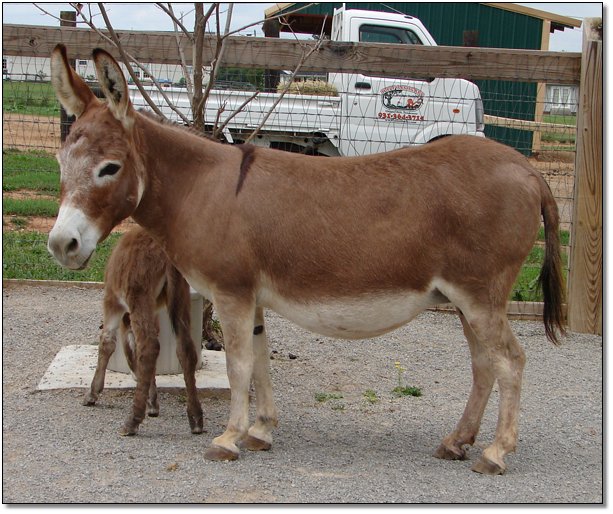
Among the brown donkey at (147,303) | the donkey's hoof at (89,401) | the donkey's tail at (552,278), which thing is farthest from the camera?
the donkey's hoof at (89,401)

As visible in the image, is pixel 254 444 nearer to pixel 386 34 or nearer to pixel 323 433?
pixel 323 433

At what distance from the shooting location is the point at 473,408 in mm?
4645

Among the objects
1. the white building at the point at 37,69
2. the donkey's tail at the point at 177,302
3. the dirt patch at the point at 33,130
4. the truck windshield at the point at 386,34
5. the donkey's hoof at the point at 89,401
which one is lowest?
the donkey's hoof at the point at 89,401

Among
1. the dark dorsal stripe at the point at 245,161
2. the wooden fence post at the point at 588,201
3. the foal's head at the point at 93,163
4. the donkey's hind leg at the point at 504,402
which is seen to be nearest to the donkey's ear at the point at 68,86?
the foal's head at the point at 93,163

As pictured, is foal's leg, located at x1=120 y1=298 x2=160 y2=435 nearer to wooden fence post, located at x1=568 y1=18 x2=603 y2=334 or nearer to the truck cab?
wooden fence post, located at x1=568 y1=18 x2=603 y2=334

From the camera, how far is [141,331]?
4.82m

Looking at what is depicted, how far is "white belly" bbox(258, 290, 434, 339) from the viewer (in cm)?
429

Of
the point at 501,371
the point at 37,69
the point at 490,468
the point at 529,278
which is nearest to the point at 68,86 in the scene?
the point at 501,371

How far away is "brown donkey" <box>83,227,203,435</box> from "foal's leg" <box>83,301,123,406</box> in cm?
6

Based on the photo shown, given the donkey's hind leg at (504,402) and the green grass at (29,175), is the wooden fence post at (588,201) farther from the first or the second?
the green grass at (29,175)

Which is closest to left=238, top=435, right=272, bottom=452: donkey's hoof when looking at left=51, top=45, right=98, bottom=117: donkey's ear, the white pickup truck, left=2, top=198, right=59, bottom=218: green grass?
left=51, top=45, right=98, bottom=117: donkey's ear

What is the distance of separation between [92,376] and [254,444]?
1.65 meters

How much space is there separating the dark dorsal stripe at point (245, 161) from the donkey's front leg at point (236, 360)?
0.62m

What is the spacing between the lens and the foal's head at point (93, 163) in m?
3.96
